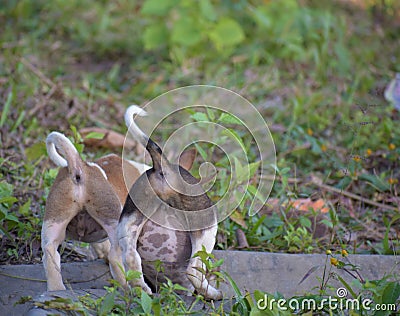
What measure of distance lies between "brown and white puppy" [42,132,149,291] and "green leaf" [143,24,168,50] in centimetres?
296

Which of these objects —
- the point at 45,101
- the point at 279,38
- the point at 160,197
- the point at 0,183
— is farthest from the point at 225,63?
the point at 160,197

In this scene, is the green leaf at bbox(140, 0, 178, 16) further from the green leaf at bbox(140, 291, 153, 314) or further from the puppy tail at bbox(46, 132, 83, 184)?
the green leaf at bbox(140, 291, 153, 314)

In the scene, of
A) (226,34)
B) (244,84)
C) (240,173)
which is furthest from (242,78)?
(240,173)

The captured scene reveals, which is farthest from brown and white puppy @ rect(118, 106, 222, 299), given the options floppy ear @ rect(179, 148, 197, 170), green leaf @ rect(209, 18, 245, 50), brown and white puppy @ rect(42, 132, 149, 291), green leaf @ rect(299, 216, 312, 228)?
green leaf @ rect(209, 18, 245, 50)

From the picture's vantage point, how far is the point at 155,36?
Result: 5.66 m

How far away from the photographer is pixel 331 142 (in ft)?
15.2

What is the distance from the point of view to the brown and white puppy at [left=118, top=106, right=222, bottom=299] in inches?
97.5

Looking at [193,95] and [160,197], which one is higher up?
[160,197]

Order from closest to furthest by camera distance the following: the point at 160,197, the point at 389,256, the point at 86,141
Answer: the point at 160,197
the point at 389,256
the point at 86,141

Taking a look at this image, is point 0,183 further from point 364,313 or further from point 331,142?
point 331,142

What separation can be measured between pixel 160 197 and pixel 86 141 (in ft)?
5.99

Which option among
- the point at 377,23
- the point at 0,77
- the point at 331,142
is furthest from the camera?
the point at 377,23

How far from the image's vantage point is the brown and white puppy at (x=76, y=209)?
257 cm

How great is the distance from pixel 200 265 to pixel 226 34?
10.9 ft
